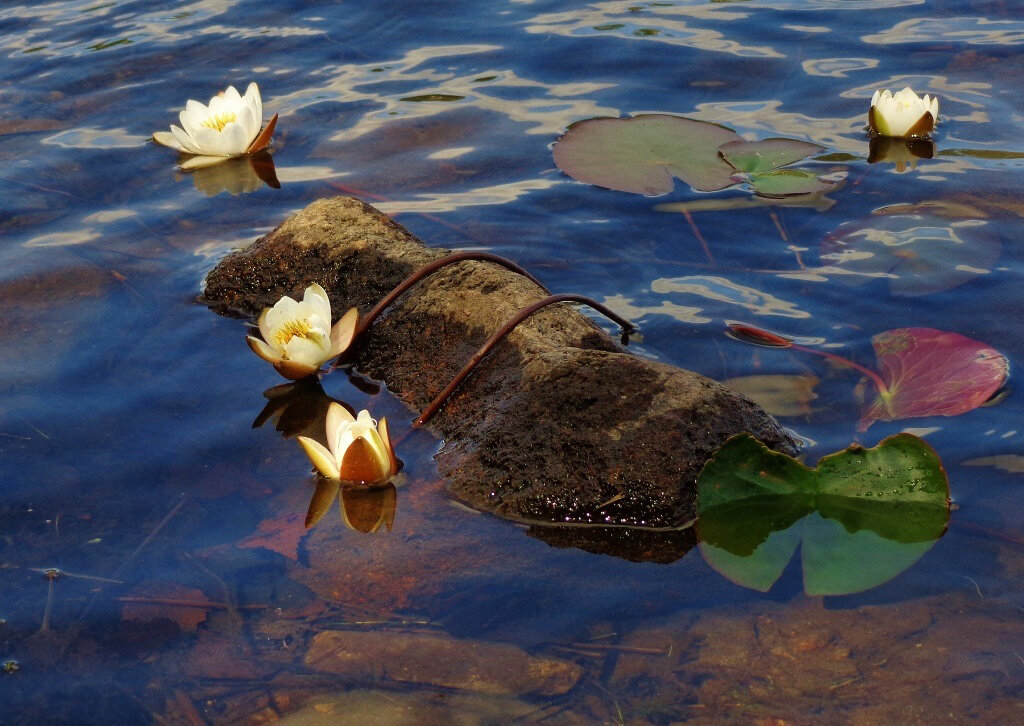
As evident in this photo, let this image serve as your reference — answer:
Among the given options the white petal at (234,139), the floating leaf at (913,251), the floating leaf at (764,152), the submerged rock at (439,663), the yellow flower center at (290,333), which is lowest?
the submerged rock at (439,663)

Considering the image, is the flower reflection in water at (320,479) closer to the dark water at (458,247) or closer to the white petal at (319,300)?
the dark water at (458,247)

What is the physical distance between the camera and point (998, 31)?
555cm

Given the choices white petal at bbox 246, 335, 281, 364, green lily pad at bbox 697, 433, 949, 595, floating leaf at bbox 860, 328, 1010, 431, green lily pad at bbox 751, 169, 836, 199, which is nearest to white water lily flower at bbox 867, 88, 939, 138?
green lily pad at bbox 751, 169, 836, 199

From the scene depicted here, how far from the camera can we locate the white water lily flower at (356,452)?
2.54 m

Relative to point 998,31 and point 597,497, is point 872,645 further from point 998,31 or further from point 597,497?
point 998,31

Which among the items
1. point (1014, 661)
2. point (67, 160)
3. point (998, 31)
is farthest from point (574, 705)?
point (998, 31)

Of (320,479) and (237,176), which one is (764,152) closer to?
(237,176)

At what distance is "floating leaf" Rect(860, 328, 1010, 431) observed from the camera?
2.80 metres

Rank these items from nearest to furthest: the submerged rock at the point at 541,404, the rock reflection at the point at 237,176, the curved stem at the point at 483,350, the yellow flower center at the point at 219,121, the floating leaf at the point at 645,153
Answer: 1. the submerged rock at the point at 541,404
2. the curved stem at the point at 483,350
3. the floating leaf at the point at 645,153
4. the rock reflection at the point at 237,176
5. the yellow flower center at the point at 219,121

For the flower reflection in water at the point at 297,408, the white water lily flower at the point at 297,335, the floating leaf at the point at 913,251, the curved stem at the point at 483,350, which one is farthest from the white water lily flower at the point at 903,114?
the flower reflection in water at the point at 297,408

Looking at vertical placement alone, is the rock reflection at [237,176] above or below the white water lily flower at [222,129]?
below

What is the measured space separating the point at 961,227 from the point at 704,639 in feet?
7.70

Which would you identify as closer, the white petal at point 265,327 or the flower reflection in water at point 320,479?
the flower reflection in water at point 320,479

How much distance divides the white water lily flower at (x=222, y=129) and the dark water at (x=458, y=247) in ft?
0.59
